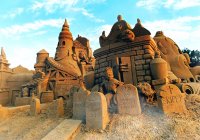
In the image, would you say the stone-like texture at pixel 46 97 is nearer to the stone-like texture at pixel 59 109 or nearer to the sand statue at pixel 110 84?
the stone-like texture at pixel 59 109

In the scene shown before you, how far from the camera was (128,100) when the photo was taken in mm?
5648

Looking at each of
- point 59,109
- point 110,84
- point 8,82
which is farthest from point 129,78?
point 8,82

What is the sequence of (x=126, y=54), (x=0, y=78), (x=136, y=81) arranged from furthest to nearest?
(x=0, y=78), (x=126, y=54), (x=136, y=81)

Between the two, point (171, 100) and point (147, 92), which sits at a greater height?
point (147, 92)

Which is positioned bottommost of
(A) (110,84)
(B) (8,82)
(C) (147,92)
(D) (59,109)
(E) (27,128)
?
(E) (27,128)

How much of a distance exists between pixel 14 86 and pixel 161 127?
62.3 feet

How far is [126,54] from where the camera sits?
26.3ft

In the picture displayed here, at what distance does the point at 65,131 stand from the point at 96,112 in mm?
1063

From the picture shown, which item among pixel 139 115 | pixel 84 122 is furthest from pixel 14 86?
pixel 139 115

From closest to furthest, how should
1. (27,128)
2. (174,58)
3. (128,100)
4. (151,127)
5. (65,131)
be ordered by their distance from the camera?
(151,127) < (65,131) < (128,100) < (27,128) < (174,58)

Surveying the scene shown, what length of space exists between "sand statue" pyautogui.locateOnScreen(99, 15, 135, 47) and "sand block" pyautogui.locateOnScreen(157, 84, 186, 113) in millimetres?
3250

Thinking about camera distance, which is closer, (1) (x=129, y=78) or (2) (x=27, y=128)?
(2) (x=27, y=128)

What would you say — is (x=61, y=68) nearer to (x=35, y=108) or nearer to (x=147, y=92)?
(x=35, y=108)

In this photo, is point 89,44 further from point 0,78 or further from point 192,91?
point 192,91
